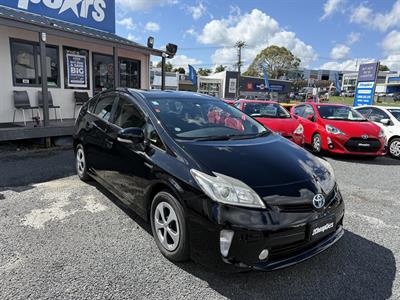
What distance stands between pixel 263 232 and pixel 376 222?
2372 mm

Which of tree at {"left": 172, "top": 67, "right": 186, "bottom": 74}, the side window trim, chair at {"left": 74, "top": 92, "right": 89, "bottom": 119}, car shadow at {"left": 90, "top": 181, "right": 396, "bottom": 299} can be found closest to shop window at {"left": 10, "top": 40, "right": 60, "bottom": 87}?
chair at {"left": 74, "top": 92, "right": 89, "bottom": 119}

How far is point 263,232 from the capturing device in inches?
86.5

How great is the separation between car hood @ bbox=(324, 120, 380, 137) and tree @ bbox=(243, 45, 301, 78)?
62.0 metres

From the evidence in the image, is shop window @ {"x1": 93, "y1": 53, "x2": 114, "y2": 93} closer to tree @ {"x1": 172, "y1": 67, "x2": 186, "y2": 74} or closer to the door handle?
the door handle

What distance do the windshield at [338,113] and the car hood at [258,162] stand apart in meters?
5.44

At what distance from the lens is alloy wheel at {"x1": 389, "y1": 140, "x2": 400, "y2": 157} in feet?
26.0

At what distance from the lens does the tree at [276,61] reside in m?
64.9

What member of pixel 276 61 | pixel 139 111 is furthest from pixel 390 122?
pixel 276 61

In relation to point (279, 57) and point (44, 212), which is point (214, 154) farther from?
point (279, 57)

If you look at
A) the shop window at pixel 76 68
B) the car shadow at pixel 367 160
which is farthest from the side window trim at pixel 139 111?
the shop window at pixel 76 68

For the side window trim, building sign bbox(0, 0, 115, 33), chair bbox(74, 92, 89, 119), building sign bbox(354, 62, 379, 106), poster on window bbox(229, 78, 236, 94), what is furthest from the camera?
poster on window bbox(229, 78, 236, 94)

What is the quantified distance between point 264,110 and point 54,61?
20.9ft

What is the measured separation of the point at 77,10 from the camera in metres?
9.55

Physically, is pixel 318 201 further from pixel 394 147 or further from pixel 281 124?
pixel 394 147
